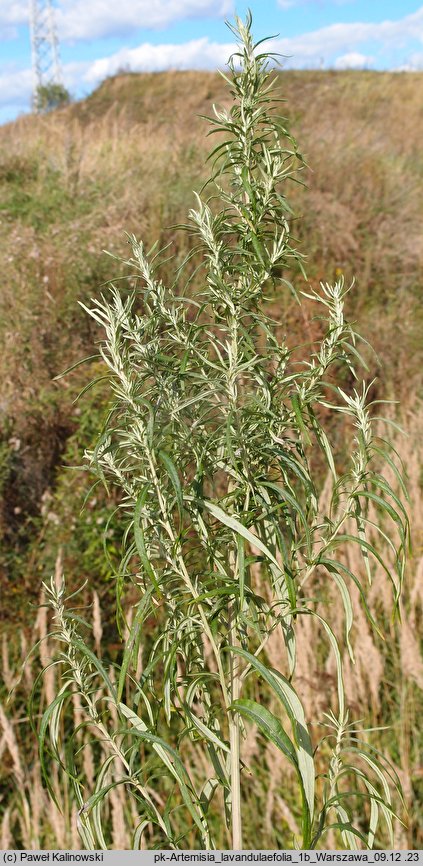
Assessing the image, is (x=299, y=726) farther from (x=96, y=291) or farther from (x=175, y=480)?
(x=96, y=291)

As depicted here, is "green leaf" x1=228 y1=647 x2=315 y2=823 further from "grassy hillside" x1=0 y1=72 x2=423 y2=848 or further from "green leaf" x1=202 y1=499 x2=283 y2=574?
"grassy hillside" x1=0 y1=72 x2=423 y2=848

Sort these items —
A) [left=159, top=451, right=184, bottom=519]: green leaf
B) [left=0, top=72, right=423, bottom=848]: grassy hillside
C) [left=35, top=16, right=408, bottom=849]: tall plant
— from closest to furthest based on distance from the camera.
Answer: [left=159, top=451, right=184, bottom=519]: green leaf → [left=35, top=16, right=408, bottom=849]: tall plant → [left=0, top=72, right=423, bottom=848]: grassy hillside

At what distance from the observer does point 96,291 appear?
16.9ft

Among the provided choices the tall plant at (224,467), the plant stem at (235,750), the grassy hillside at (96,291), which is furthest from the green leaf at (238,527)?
the grassy hillside at (96,291)

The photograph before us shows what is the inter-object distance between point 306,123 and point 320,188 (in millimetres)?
3487

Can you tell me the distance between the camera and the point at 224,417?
0.73 metres

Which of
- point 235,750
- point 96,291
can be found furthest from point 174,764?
point 96,291

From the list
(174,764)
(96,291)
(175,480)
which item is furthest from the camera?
(96,291)

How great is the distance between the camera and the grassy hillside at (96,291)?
2730 mm

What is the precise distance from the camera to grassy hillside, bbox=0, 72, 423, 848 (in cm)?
273

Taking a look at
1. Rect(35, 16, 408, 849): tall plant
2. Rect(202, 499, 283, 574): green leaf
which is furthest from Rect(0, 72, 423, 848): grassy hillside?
Rect(202, 499, 283, 574): green leaf

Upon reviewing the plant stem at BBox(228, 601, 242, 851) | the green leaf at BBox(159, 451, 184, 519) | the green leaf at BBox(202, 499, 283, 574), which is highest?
the green leaf at BBox(159, 451, 184, 519)

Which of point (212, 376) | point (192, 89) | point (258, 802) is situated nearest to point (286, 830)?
point (258, 802)

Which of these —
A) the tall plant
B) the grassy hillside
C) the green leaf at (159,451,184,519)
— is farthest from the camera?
the grassy hillside
